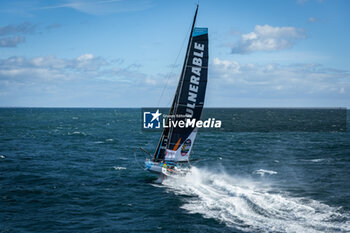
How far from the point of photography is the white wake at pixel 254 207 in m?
19.7

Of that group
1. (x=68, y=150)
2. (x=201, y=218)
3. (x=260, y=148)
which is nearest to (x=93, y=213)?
(x=201, y=218)

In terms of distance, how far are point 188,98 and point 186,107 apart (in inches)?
34.4

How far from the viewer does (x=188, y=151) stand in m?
30.1

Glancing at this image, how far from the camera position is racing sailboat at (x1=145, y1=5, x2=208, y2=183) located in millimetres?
26969

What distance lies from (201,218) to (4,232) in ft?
41.3

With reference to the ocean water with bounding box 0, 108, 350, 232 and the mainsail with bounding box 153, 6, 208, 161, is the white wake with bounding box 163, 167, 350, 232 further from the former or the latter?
the mainsail with bounding box 153, 6, 208, 161

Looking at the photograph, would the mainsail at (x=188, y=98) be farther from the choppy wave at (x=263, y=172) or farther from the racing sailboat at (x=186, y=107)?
the choppy wave at (x=263, y=172)

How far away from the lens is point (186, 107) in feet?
92.9

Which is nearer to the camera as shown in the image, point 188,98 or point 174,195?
point 174,195

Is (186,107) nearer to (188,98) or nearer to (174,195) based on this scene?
(188,98)
